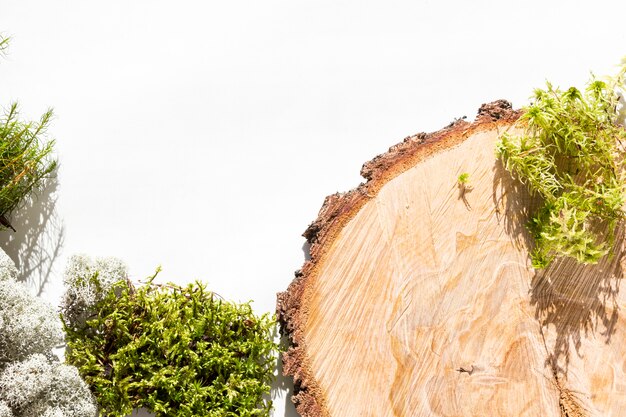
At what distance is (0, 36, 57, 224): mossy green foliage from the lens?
1605 mm

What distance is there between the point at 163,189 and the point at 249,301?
0.37 metres

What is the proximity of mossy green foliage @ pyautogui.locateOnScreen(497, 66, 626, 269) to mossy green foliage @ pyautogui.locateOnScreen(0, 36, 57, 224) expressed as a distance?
44.1 inches

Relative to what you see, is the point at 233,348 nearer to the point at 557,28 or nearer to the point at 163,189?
the point at 163,189

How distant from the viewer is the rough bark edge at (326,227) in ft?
4.92

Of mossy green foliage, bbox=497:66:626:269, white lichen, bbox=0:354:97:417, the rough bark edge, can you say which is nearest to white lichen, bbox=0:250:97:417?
white lichen, bbox=0:354:97:417

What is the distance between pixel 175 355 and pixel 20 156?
607 mm

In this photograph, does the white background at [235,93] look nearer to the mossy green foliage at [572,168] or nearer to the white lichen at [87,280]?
the white lichen at [87,280]

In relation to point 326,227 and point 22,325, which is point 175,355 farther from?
point 326,227

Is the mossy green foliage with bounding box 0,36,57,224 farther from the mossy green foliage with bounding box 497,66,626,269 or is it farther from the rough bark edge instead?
the mossy green foliage with bounding box 497,66,626,269

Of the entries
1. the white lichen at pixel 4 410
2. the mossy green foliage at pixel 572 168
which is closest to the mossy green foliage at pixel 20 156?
the white lichen at pixel 4 410

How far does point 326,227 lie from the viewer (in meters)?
1.51

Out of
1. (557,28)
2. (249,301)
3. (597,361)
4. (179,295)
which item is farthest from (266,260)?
(557,28)

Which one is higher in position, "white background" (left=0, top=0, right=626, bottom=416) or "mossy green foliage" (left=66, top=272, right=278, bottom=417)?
"white background" (left=0, top=0, right=626, bottom=416)

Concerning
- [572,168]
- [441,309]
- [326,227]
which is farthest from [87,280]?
[572,168]
